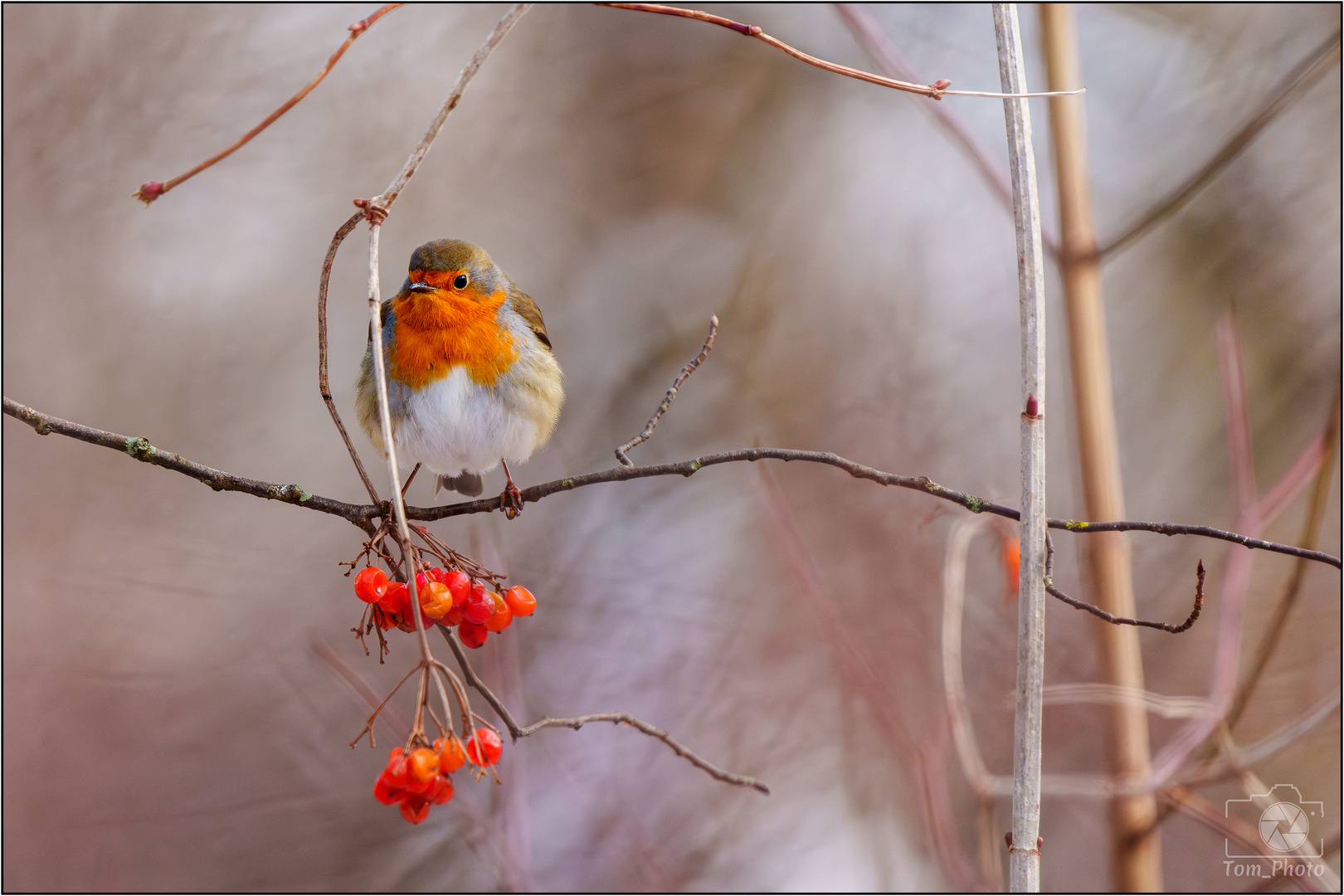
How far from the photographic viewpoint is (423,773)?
1.21 m

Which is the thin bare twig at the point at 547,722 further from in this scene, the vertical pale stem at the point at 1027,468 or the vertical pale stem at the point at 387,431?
the vertical pale stem at the point at 1027,468

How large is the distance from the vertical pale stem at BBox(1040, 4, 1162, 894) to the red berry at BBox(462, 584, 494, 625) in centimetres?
129

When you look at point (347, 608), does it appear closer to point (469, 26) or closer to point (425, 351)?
point (425, 351)

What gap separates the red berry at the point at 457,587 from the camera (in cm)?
149

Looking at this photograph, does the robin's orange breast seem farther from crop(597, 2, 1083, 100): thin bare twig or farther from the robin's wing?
crop(597, 2, 1083, 100): thin bare twig

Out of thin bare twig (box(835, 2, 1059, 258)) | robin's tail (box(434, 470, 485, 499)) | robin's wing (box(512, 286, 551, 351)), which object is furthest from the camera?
robin's tail (box(434, 470, 485, 499))

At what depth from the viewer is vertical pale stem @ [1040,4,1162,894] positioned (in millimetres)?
1744

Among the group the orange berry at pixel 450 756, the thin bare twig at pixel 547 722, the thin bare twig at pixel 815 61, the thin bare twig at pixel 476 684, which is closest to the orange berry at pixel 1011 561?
the thin bare twig at pixel 547 722

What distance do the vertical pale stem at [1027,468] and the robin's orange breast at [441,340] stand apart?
1.62 m
